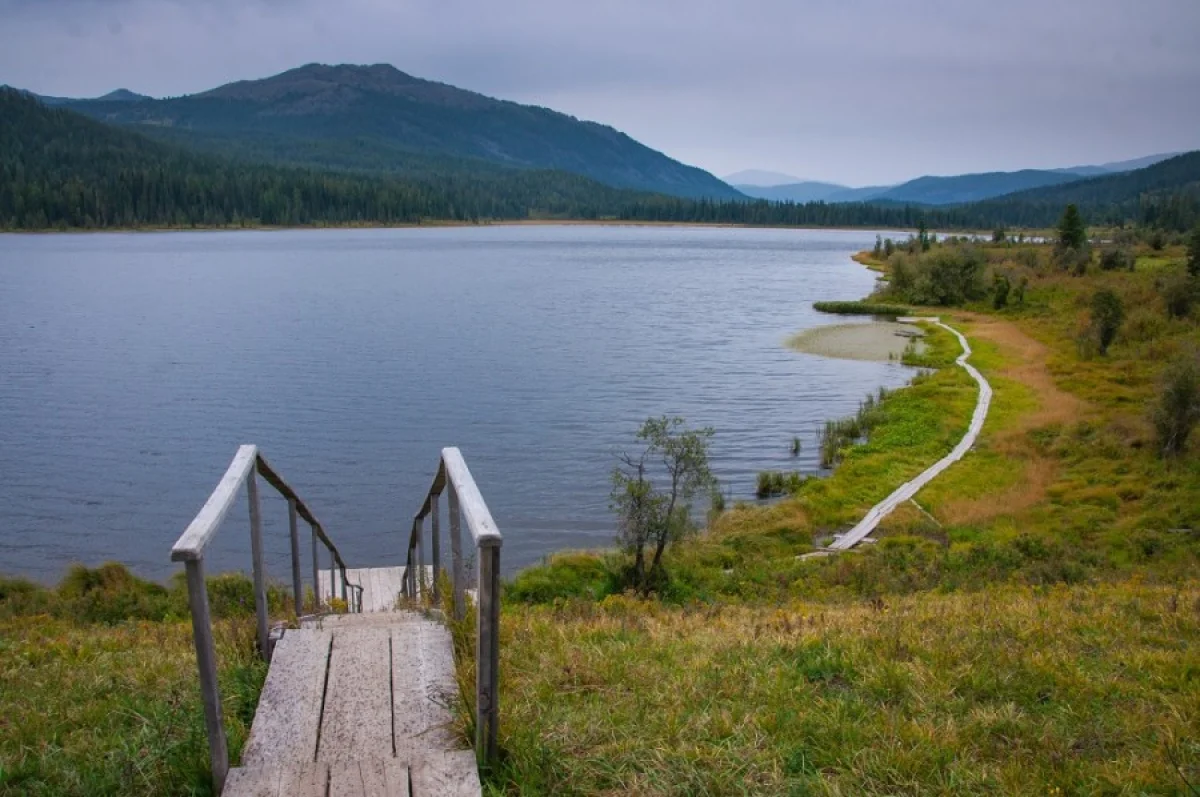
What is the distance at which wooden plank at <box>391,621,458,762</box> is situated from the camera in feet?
17.9

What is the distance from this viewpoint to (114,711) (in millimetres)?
6359

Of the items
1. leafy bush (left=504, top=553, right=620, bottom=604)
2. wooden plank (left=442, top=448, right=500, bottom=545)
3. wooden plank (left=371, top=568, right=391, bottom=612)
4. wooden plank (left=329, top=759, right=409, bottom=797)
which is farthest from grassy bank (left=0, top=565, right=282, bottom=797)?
leafy bush (left=504, top=553, right=620, bottom=604)

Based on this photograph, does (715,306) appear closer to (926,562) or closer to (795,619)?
(926,562)

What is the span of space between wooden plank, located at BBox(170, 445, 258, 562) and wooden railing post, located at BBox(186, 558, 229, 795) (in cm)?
8

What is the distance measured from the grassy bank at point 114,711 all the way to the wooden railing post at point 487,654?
1516mm

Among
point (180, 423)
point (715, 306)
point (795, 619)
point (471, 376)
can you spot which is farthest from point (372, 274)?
point (795, 619)

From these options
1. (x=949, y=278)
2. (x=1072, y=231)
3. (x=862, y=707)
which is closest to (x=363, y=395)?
(x=862, y=707)

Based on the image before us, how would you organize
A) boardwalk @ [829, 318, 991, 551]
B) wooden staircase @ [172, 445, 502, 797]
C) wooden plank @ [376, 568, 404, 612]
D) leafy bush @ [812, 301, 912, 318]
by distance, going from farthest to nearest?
1. leafy bush @ [812, 301, 912, 318]
2. boardwalk @ [829, 318, 991, 551]
3. wooden plank @ [376, 568, 404, 612]
4. wooden staircase @ [172, 445, 502, 797]

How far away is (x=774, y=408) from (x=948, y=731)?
36783 mm

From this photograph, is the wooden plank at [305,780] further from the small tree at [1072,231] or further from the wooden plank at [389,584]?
the small tree at [1072,231]

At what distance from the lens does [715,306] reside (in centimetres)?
8131

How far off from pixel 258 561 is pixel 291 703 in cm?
122

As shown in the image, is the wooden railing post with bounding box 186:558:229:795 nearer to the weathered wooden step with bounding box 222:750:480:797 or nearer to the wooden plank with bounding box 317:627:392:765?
the weathered wooden step with bounding box 222:750:480:797

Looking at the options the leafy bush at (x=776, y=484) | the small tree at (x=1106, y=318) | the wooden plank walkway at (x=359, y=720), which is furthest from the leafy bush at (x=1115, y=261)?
the wooden plank walkway at (x=359, y=720)
